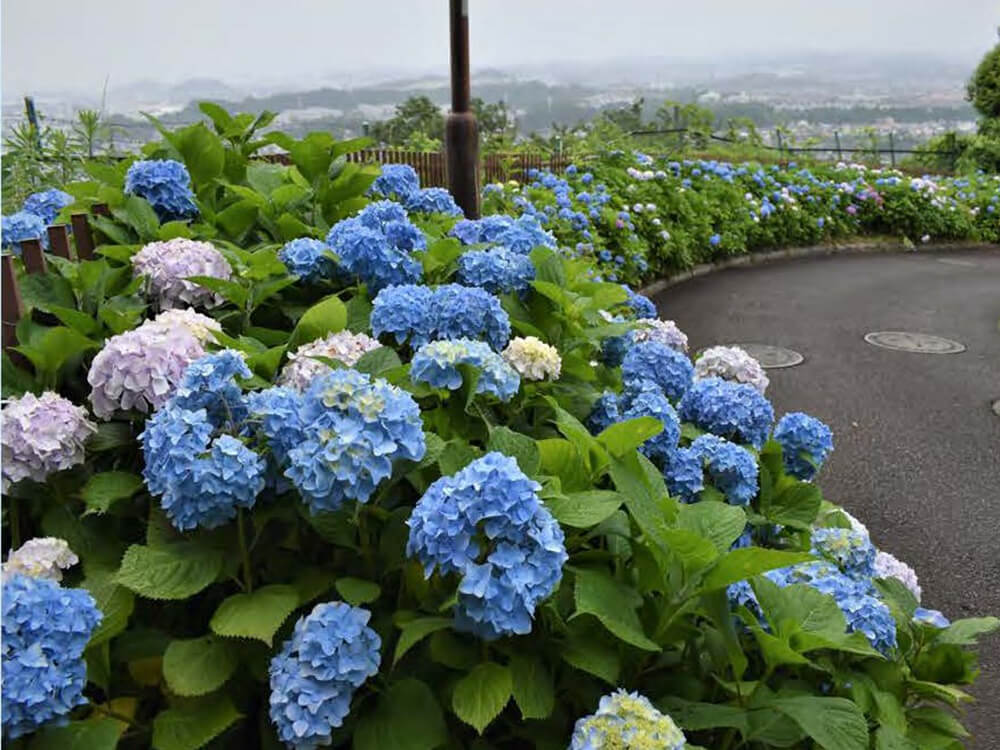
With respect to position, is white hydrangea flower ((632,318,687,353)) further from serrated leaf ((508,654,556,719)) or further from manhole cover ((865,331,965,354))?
manhole cover ((865,331,965,354))

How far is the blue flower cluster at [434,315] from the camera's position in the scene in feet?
5.84

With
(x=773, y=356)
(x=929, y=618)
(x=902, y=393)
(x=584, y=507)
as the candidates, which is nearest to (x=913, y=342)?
(x=773, y=356)

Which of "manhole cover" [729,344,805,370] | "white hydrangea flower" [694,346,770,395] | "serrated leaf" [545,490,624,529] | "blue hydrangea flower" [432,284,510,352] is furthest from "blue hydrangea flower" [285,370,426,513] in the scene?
"manhole cover" [729,344,805,370]

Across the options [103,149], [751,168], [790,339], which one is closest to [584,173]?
[790,339]

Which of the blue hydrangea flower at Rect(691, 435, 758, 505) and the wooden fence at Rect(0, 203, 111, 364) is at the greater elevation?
the wooden fence at Rect(0, 203, 111, 364)

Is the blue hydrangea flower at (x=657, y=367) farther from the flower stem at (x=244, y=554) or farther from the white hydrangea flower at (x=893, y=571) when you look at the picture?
the flower stem at (x=244, y=554)

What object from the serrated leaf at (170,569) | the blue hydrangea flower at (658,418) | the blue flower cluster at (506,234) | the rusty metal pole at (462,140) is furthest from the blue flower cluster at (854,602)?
the rusty metal pole at (462,140)

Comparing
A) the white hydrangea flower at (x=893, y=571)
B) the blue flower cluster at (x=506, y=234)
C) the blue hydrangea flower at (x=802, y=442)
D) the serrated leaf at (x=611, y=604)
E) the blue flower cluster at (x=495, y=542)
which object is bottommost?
the white hydrangea flower at (x=893, y=571)

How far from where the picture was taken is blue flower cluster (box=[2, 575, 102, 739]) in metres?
1.04

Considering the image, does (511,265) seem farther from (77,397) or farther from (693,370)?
(77,397)

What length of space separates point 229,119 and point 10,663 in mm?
2161

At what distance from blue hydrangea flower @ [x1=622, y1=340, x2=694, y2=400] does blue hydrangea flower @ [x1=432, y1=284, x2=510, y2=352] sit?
0.41 metres

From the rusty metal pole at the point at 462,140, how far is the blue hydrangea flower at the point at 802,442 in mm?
1947

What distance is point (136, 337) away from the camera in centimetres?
148
